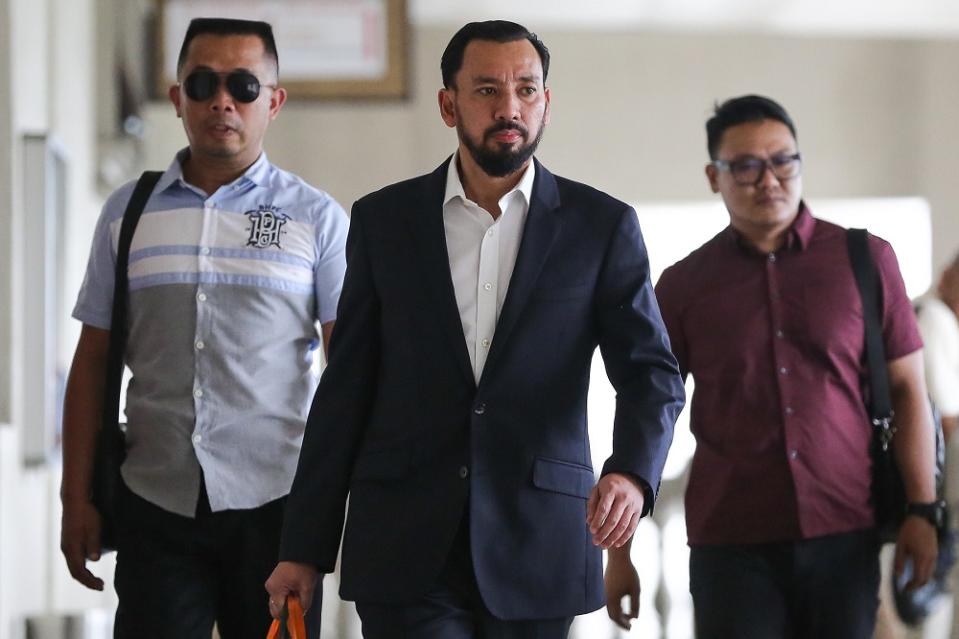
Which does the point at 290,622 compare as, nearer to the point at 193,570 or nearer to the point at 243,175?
the point at 193,570

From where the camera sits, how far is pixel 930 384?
3535 millimetres

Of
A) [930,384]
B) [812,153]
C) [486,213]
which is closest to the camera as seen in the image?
[486,213]

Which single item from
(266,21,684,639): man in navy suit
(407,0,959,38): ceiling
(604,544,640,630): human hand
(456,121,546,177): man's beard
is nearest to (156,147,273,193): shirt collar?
(266,21,684,639): man in navy suit

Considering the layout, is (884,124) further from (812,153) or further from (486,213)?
(486,213)

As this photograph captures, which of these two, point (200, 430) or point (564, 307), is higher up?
point (564, 307)

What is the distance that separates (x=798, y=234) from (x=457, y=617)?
1085 millimetres

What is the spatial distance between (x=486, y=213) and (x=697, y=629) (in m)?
0.95

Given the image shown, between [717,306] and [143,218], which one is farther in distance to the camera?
[717,306]

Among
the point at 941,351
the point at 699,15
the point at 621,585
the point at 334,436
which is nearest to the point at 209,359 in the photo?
the point at 334,436

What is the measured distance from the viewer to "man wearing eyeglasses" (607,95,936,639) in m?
2.28

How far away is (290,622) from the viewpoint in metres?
1.69

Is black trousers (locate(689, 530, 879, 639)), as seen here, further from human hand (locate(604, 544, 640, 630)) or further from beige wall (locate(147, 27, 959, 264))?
beige wall (locate(147, 27, 959, 264))

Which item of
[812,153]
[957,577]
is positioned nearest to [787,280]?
[957,577]

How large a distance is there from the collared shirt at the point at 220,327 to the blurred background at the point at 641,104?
97.3 inches
